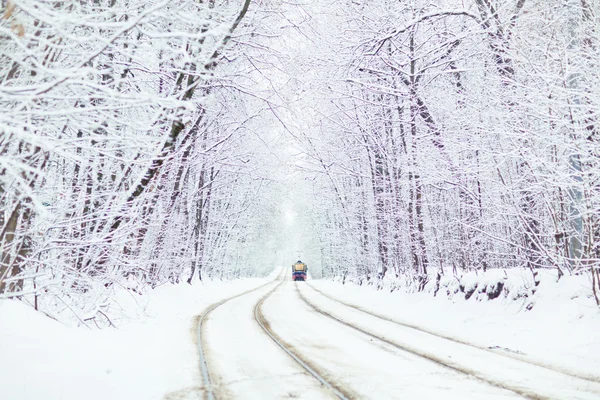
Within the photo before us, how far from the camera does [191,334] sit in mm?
9617

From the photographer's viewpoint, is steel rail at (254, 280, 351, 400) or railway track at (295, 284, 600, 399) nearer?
railway track at (295, 284, 600, 399)

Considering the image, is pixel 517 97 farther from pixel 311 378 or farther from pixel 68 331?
pixel 68 331

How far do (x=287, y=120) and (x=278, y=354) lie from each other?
6543 mm

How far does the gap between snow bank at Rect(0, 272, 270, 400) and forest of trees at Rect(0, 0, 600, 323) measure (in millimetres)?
628

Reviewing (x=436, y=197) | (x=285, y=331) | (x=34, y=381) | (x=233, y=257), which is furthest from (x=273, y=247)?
(x=34, y=381)

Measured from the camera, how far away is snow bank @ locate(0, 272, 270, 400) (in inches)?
197

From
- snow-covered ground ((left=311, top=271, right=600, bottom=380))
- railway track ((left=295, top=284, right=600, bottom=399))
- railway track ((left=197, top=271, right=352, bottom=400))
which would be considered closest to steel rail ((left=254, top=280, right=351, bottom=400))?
railway track ((left=197, top=271, right=352, bottom=400))

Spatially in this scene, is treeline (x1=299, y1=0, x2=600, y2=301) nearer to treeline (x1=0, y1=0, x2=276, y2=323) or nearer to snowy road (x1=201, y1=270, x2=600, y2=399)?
snowy road (x1=201, y1=270, x2=600, y2=399)

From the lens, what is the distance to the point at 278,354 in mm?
7258

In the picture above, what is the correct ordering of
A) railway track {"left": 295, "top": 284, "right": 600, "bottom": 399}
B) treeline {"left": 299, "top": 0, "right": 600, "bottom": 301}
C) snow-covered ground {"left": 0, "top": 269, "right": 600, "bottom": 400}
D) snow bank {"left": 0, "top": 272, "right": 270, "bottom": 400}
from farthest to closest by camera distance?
1. treeline {"left": 299, "top": 0, "right": 600, "bottom": 301}
2. snow-covered ground {"left": 0, "top": 269, "right": 600, "bottom": 400}
3. snow bank {"left": 0, "top": 272, "right": 270, "bottom": 400}
4. railway track {"left": 295, "top": 284, "right": 600, "bottom": 399}

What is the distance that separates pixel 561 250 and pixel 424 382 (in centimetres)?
603

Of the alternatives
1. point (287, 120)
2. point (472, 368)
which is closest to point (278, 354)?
point (472, 368)

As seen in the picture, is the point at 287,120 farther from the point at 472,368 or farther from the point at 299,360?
the point at 472,368

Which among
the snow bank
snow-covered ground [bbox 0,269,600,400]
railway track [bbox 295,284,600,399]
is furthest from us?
snow-covered ground [bbox 0,269,600,400]
